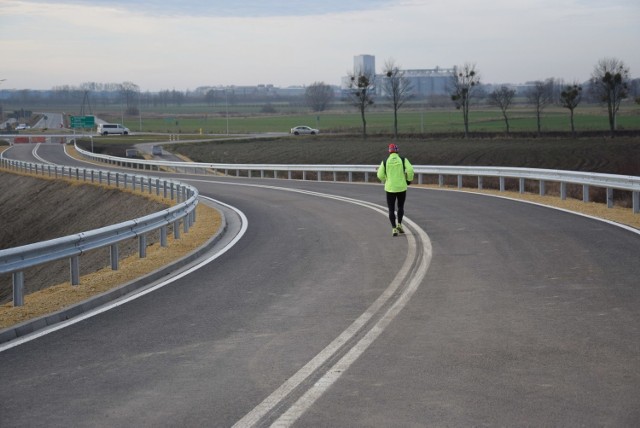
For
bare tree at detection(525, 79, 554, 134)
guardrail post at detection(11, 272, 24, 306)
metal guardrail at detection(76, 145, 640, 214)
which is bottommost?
guardrail post at detection(11, 272, 24, 306)

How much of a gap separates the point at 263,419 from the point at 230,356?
202 centimetres

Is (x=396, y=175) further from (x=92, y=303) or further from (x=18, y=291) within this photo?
(x=18, y=291)

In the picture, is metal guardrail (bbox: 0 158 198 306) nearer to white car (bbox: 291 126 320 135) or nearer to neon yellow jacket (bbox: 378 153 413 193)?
neon yellow jacket (bbox: 378 153 413 193)

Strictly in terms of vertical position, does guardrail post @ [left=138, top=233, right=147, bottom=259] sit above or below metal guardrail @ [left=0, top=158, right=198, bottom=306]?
below

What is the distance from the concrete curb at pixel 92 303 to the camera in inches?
375

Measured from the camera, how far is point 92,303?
1120 centimetres

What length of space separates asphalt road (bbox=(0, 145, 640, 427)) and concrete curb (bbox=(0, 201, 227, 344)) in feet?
1.13

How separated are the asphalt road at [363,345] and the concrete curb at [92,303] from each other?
0.34 meters

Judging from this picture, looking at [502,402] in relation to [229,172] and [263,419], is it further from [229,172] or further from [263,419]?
[229,172]

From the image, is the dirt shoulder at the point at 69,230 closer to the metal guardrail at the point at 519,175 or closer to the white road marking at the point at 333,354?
the white road marking at the point at 333,354

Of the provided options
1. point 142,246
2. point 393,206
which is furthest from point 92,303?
point 393,206

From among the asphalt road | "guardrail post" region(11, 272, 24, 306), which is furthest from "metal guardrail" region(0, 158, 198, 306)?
the asphalt road

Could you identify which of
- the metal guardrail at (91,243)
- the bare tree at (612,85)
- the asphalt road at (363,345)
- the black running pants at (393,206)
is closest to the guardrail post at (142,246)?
the metal guardrail at (91,243)

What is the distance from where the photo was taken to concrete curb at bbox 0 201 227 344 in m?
9.52
